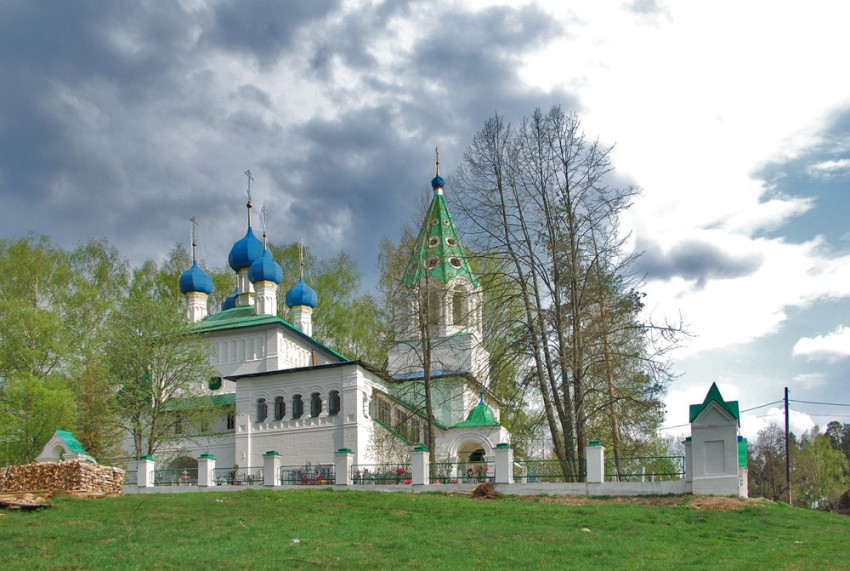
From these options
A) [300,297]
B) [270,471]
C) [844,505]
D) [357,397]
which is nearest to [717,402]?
[270,471]

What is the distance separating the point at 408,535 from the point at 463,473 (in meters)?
10.8

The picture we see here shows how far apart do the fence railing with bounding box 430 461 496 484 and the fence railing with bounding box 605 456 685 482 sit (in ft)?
→ 8.52

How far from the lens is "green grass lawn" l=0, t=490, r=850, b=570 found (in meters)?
9.63

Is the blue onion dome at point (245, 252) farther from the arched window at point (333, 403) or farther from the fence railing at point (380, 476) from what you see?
the fence railing at point (380, 476)

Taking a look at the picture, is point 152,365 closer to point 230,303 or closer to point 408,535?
point 230,303

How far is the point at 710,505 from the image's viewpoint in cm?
1470

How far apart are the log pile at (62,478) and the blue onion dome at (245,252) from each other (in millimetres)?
20188

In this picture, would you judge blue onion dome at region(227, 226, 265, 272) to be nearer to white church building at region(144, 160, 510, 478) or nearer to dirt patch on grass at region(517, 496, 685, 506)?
white church building at region(144, 160, 510, 478)

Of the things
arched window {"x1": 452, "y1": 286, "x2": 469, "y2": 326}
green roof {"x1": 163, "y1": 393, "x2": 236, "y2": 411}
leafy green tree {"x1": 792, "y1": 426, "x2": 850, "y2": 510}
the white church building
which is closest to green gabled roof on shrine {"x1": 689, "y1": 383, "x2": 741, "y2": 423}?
the white church building

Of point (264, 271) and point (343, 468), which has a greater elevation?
point (264, 271)

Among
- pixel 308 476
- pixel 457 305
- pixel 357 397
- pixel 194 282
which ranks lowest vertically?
pixel 308 476

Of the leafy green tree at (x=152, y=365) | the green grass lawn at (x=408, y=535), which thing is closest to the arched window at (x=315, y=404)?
the leafy green tree at (x=152, y=365)

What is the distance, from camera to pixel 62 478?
16.8m

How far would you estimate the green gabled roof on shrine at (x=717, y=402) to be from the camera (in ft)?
52.7
